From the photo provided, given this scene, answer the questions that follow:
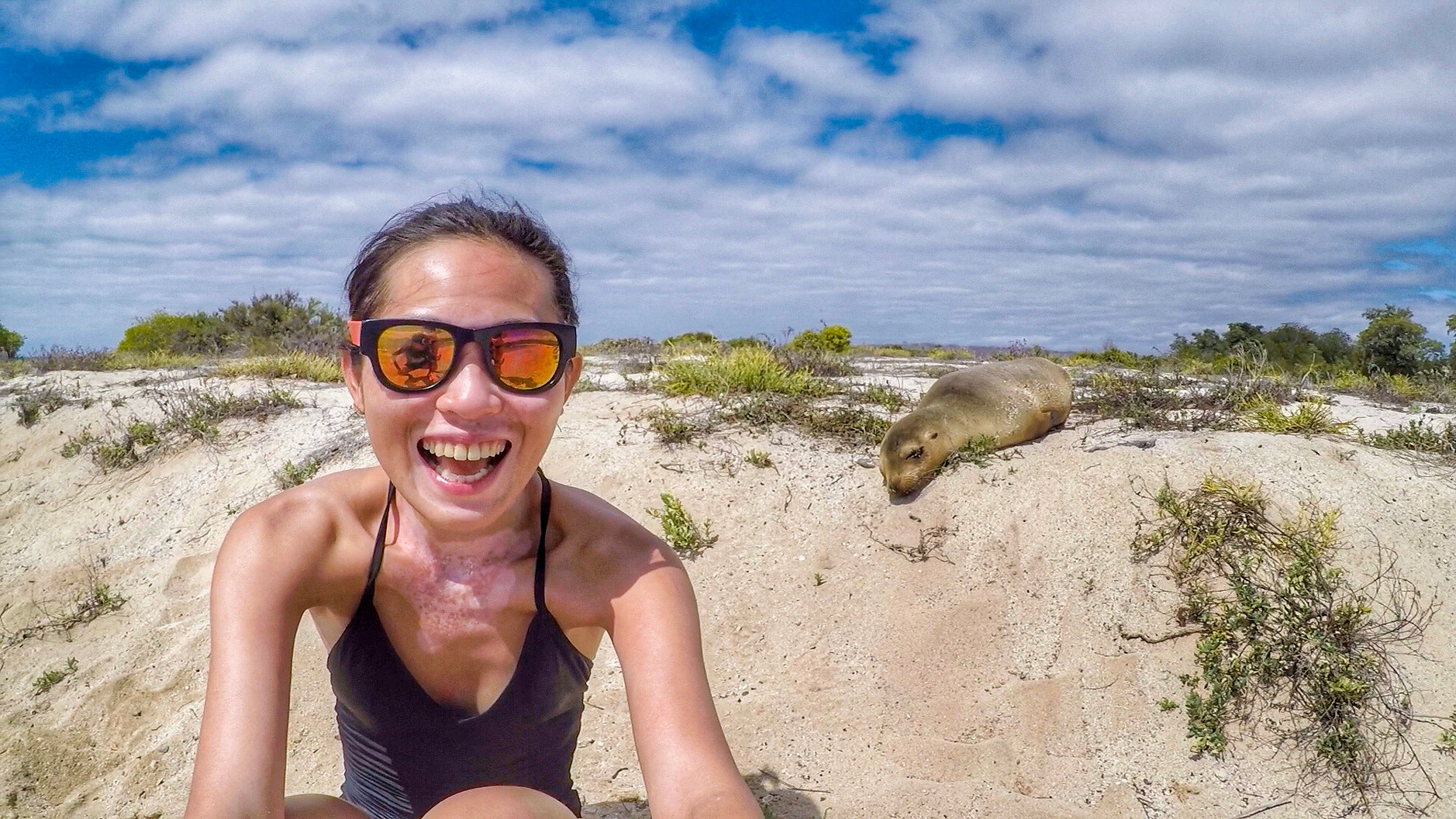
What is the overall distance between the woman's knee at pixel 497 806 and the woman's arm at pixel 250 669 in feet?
1.03

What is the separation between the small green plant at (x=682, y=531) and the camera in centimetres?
575

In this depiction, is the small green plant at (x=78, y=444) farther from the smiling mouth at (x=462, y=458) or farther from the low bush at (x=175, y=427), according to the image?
the smiling mouth at (x=462, y=458)

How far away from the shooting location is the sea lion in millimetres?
5926

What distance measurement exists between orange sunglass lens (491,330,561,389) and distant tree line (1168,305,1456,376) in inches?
328

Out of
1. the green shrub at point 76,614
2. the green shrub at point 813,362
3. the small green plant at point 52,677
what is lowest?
the small green plant at point 52,677

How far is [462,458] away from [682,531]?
4072mm

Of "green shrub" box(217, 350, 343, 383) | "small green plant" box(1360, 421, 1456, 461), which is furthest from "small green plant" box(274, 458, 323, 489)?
"small green plant" box(1360, 421, 1456, 461)

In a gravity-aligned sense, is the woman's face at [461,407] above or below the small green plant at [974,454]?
above

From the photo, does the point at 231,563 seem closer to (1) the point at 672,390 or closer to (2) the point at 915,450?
(2) the point at 915,450

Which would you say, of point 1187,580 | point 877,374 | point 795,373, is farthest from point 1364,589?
point 877,374

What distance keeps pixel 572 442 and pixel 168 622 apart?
111 inches

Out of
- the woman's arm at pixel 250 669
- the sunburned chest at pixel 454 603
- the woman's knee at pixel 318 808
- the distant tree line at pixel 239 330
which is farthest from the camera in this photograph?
the distant tree line at pixel 239 330

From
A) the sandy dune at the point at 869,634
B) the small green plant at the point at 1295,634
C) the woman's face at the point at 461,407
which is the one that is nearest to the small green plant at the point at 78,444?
the sandy dune at the point at 869,634

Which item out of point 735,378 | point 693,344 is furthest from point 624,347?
point 735,378
